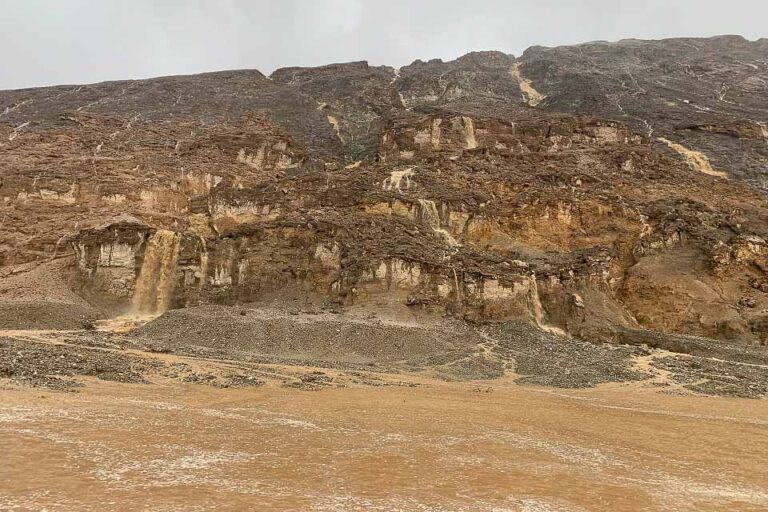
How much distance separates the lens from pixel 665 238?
44000 mm

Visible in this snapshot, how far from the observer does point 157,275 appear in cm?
4228

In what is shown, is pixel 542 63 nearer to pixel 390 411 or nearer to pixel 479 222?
pixel 479 222

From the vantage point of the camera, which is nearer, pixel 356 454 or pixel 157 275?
pixel 356 454

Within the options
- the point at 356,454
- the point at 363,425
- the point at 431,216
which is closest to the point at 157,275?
the point at 431,216

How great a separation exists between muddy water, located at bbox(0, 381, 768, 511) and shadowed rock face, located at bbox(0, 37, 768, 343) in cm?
2052

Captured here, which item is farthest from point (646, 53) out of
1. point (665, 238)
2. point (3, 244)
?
point (3, 244)

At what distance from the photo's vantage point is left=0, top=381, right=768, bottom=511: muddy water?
8.72m

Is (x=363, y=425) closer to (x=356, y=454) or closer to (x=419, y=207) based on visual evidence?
(x=356, y=454)

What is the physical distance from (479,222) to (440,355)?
67.5 ft

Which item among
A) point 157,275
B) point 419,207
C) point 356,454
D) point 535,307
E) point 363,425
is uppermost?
point 419,207

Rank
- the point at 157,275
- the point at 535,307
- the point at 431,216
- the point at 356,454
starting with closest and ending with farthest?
the point at 356,454 → the point at 535,307 → the point at 157,275 → the point at 431,216

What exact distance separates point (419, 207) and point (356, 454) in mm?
38289

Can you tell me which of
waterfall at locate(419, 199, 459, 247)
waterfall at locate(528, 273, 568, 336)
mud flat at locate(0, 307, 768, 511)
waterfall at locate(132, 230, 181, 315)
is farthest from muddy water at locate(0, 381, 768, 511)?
waterfall at locate(419, 199, 459, 247)

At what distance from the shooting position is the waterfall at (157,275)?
136 feet
